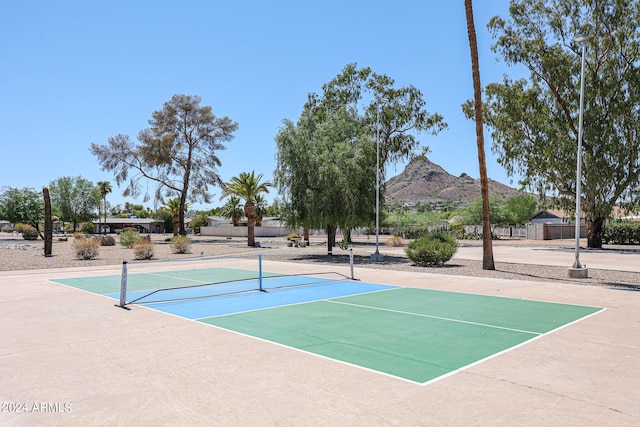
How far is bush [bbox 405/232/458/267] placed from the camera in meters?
24.0

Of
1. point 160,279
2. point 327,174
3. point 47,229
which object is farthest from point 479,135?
point 47,229

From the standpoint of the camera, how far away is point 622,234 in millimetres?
53281

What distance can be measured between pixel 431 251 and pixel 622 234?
3945cm

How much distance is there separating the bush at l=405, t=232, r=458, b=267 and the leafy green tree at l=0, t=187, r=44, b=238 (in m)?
48.9

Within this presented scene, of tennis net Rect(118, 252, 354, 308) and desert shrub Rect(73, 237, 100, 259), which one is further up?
desert shrub Rect(73, 237, 100, 259)

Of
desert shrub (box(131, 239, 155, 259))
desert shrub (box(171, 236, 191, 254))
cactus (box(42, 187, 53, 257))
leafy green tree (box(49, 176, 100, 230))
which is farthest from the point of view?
leafy green tree (box(49, 176, 100, 230))

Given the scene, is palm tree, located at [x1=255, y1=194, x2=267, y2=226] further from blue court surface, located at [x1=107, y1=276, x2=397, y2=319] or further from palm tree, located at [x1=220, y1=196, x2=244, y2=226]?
blue court surface, located at [x1=107, y1=276, x2=397, y2=319]

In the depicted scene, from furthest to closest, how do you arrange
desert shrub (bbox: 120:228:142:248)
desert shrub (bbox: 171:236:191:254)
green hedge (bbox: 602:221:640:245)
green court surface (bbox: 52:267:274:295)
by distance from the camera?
green hedge (bbox: 602:221:640:245)
desert shrub (bbox: 120:228:142:248)
desert shrub (bbox: 171:236:191:254)
green court surface (bbox: 52:267:274:295)

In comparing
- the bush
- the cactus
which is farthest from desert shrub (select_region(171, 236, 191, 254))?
the bush

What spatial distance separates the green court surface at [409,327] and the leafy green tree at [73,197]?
90.1 meters

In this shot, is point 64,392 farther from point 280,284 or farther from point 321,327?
point 280,284

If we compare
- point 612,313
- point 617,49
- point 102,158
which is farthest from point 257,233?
point 612,313

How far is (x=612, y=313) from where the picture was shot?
11688mm

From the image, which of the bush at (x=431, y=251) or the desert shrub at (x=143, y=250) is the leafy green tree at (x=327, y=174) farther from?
the desert shrub at (x=143, y=250)
